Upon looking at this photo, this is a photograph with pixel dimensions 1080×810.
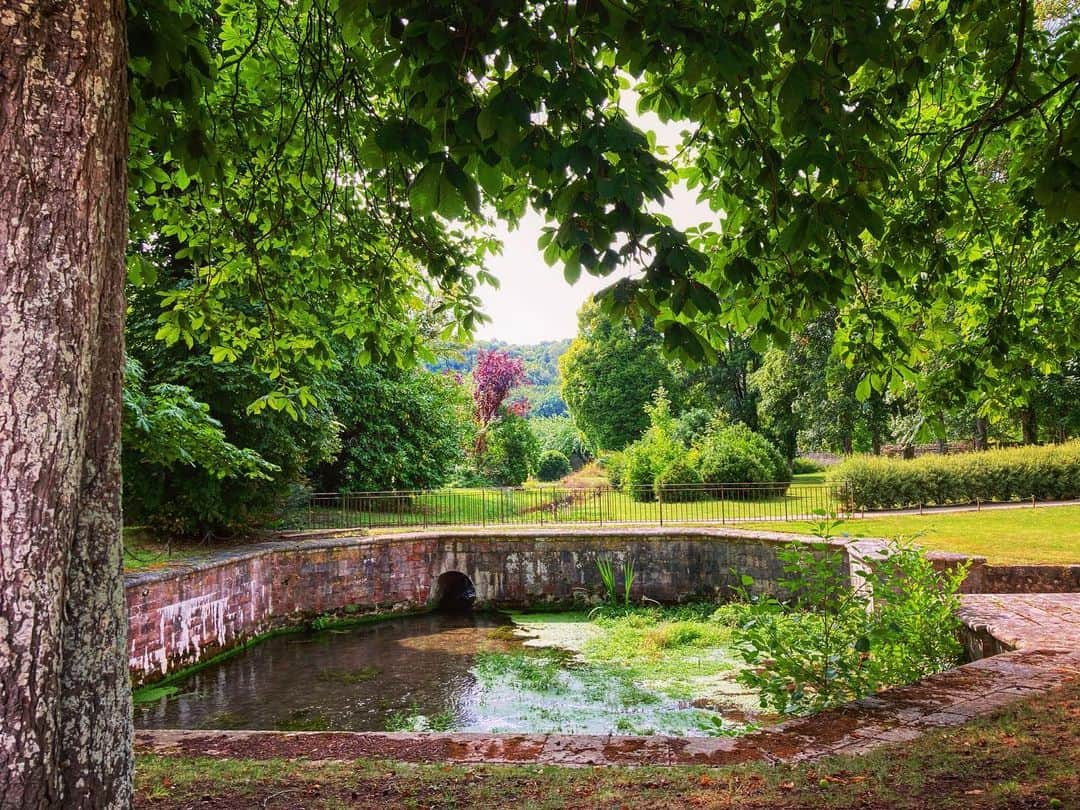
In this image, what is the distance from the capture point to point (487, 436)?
33219 mm

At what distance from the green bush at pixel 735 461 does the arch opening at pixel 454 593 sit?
9.82 metres

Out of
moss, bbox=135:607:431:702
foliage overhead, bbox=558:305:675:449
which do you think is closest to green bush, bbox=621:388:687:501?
moss, bbox=135:607:431:702

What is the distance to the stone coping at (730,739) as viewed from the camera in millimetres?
4258

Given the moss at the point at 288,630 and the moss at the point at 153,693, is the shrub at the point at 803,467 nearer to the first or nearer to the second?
the moss at the point at 288,630

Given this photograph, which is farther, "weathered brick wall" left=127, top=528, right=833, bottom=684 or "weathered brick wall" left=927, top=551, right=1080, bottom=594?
"weathered brick wall" left=127, top=528, right=833, bottom=684

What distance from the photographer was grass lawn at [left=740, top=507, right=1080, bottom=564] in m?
11.8

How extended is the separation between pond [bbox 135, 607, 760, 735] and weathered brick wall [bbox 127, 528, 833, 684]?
74 centimetres

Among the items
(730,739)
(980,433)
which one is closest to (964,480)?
(980,433)

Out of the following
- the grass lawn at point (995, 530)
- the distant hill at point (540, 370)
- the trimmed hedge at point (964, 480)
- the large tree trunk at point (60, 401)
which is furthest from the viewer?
the distant hill at point (540, 370)

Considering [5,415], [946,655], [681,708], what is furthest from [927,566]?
[5,415]

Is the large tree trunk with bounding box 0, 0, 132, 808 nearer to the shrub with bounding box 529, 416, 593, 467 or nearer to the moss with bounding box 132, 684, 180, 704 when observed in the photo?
the moss with bounding box 132, 684, 180, 704

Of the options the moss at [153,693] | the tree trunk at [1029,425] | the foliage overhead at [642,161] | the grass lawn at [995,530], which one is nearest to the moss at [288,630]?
the moss at [153,693]

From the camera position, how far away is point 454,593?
17.5 meters

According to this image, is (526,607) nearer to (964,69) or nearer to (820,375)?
(964,69)
